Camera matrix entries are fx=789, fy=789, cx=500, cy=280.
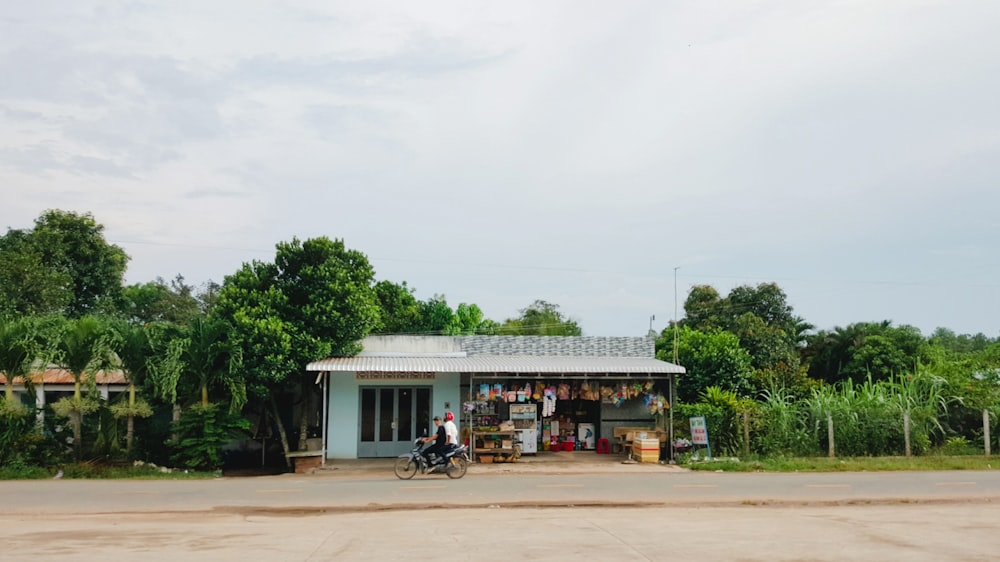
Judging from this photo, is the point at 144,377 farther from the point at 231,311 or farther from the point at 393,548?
the point at 393,548

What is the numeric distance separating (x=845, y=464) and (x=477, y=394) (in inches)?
374

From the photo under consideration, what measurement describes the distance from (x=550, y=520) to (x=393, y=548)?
3328 mm

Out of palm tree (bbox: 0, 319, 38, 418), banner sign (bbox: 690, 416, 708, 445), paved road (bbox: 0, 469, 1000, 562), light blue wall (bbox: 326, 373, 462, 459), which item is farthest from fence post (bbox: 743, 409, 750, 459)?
palm tree (bbox: 0, 319, 38, 418)

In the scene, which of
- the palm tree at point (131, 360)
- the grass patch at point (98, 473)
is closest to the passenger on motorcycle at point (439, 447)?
the grass patch at point (98, 473)

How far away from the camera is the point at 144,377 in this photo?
19719 millimetres

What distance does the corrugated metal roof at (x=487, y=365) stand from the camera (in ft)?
65.0

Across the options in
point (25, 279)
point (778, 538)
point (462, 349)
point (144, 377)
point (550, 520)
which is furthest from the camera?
point (25, 279)

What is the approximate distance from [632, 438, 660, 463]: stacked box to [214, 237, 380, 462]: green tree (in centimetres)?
778

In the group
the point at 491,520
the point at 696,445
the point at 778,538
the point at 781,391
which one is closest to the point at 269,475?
the point at 491,520

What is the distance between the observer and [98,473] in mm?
18609

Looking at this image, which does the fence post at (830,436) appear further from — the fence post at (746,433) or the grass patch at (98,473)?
the grass patch at (98,473)

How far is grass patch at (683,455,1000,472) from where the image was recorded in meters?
19.3

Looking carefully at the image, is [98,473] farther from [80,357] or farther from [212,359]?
[212,359]

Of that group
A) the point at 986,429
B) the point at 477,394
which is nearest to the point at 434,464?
the point at 477,394
